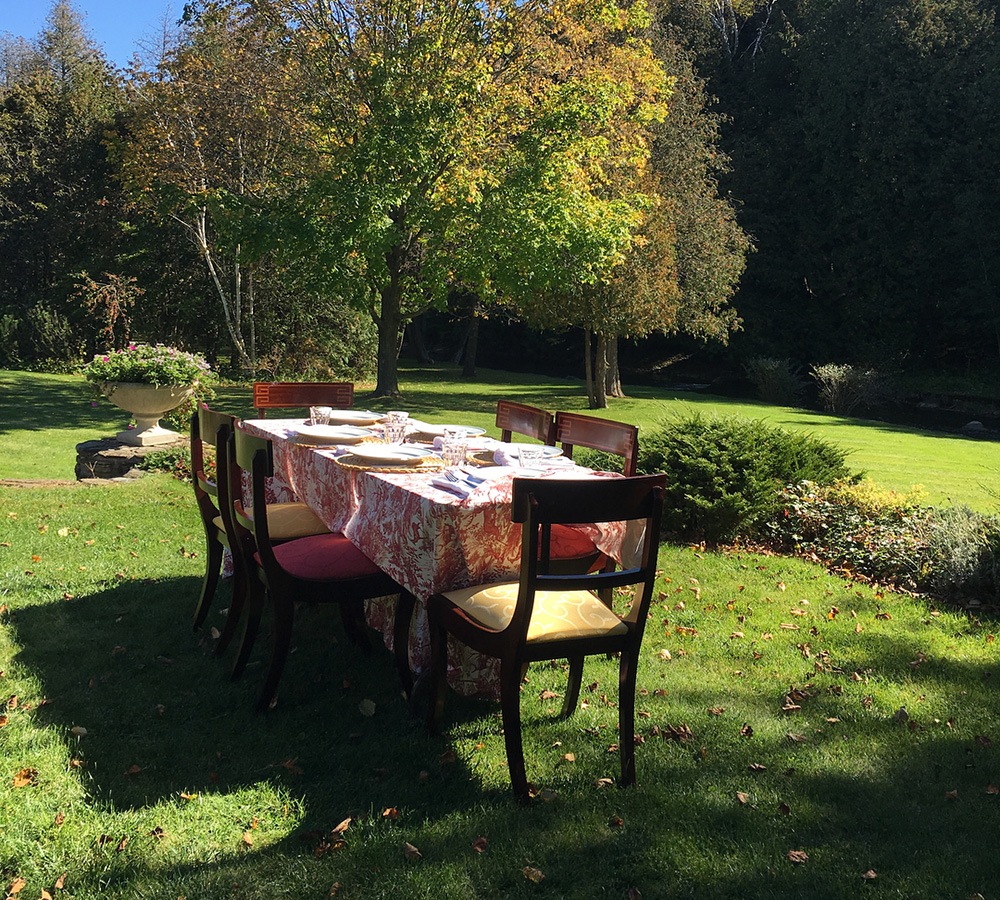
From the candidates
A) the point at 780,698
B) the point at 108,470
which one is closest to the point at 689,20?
the point at 108,470

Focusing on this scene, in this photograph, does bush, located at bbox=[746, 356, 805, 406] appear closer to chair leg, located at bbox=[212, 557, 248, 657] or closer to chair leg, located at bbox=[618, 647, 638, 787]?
chair leg, located at bbox=[212, 557, 248, 657]

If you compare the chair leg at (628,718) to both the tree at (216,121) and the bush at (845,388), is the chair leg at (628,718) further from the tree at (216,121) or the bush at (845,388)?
the bush at (845,388)

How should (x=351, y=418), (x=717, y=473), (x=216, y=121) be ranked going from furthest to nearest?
(x=216, y=121), (x=717, y=473), (x=351, y=418)

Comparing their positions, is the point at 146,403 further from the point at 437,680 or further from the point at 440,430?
the point at 437,680

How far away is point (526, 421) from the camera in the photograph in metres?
5.37

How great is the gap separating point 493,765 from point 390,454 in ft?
4.82

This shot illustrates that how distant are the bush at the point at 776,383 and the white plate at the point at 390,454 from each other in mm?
24074

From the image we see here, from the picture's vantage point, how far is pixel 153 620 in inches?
187

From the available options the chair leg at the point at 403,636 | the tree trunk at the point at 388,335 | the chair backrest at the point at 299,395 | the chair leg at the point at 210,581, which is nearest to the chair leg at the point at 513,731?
the chair leg at the point at 403,636

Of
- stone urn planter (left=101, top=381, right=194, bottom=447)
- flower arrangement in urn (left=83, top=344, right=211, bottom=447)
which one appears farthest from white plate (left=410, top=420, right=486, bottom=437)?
stone urn planter (left=101, top=381, right=194, bottom=447)

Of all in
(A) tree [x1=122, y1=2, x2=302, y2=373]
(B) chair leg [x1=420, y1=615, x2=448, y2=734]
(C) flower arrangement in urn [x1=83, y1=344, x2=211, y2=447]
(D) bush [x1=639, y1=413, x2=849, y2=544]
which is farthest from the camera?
(A) tree [x1=122, y1=2, x2=302, y2=373]

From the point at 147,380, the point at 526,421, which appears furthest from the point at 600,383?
the point at 526,421

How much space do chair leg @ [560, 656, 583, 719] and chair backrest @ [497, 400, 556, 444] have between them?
1.64m

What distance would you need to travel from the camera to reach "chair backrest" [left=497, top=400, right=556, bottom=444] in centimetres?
507
